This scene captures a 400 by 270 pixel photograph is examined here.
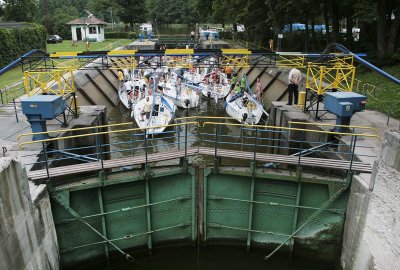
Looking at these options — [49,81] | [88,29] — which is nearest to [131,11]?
[88,29]

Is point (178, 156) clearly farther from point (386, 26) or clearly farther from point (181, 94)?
point (386, 26)

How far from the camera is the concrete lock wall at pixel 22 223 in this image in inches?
252

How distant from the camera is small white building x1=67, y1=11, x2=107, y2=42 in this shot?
57312mm

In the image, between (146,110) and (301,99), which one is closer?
(301,99)

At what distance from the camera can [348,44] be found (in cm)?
3105

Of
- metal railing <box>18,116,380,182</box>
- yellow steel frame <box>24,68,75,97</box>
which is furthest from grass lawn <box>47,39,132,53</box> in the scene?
metal railing <box>18,116,380,182</box>

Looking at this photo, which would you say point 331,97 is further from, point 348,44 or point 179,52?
point 348,44

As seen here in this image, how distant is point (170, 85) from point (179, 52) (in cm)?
909

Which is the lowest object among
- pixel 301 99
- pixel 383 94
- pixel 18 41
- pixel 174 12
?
pixel 383 94

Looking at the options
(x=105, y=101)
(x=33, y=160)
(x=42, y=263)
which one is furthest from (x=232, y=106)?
(x=42, y=263)

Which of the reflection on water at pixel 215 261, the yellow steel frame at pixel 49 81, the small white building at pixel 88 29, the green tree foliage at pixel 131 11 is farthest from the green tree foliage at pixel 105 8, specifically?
the reflection on water at pixel 215 261

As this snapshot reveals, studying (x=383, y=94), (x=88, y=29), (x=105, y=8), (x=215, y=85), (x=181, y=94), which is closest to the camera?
(x=383, y=94)

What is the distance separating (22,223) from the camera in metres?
7.10

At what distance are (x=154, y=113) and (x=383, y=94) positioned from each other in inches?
506
